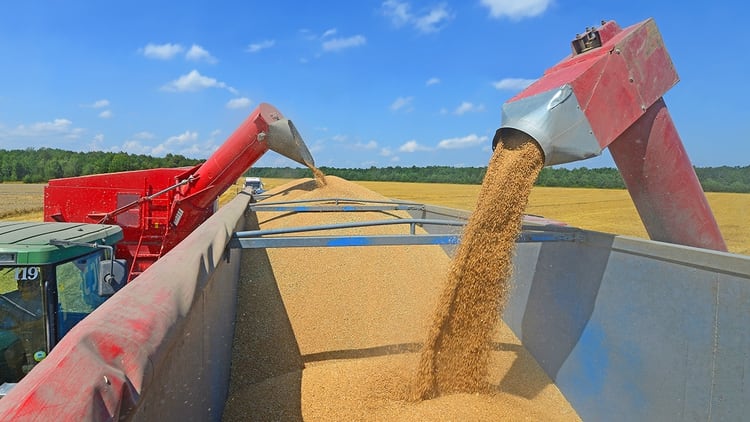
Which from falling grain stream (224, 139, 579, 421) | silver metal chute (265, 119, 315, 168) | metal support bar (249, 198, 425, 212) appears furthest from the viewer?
metal support bar (249, 198, 425, 212)

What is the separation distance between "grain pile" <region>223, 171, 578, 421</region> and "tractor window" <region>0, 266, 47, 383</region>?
42.7 inches

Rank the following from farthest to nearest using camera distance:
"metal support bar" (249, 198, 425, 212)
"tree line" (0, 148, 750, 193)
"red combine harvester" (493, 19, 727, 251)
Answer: "tree line" (0, 148, 750, 193), "metal support bar" (249, 198, 425, 212), "red combine harvester" (493, 19, 727, 251)

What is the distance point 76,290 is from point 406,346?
A: 7.86ft

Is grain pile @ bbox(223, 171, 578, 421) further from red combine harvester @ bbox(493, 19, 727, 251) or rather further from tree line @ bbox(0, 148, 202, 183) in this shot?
tree line @ bbox(0, 148, 202, 183)

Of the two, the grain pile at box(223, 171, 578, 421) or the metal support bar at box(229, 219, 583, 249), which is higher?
the metal support bar at box(229, 219, 583, 249)

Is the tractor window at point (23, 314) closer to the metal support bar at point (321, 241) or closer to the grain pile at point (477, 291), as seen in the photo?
the metal support bar at point (321, 241)

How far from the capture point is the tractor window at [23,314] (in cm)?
246

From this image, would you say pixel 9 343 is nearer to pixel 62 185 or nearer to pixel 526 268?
pixel 526 268

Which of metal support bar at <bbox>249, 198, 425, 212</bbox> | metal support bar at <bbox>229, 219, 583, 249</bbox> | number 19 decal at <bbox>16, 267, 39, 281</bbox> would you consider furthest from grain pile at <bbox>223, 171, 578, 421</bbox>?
number 19 decal at <bbox>16, 267, 39, 281</bbox>

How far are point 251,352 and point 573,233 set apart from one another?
2.52 m

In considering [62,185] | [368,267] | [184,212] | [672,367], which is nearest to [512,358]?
[672,367]

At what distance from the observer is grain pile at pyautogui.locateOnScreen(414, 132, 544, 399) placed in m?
3.08

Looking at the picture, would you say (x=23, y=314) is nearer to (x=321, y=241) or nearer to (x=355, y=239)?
(x=321, y=241)

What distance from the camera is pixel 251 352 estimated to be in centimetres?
387
